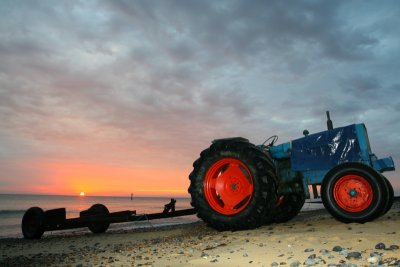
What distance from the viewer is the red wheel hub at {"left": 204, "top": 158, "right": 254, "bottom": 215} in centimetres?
695

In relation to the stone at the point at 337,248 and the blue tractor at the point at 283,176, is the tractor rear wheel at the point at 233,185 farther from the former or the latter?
the stone at the point at 337,248

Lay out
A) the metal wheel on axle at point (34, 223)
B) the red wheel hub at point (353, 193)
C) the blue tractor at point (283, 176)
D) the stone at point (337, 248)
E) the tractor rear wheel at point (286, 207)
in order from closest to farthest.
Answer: the stone at point (337, 248)
the red wheel hub at point (353, 193)
the blue tractor at point (283, 176)
the tractor rear wheel at point (286, 207)
the metal wheel on axle at point (34, 223)

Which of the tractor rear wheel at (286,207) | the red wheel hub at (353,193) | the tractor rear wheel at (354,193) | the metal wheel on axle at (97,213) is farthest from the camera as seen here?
the metal wheel on axle at (97,213)

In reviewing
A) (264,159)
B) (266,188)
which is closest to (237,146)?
(264,159)

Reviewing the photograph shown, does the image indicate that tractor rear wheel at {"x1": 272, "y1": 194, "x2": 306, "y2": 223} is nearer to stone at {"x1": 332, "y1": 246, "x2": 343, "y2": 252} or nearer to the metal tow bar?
the metal tow bar

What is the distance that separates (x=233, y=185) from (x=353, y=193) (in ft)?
7.81

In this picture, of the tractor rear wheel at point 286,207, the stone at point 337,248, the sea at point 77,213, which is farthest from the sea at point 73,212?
the stone at point 337,248

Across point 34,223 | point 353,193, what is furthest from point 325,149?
point 34,223

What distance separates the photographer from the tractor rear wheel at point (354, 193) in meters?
5.64

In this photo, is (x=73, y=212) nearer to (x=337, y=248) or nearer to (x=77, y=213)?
(x=77, y=213)

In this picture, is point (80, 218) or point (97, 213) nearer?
point (80, 218)

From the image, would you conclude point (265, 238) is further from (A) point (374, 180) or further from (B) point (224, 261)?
(A) point (374, 180)

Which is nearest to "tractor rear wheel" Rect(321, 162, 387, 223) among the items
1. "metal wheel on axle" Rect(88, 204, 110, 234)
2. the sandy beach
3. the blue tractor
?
the blue tractor

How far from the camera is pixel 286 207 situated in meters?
8.63
